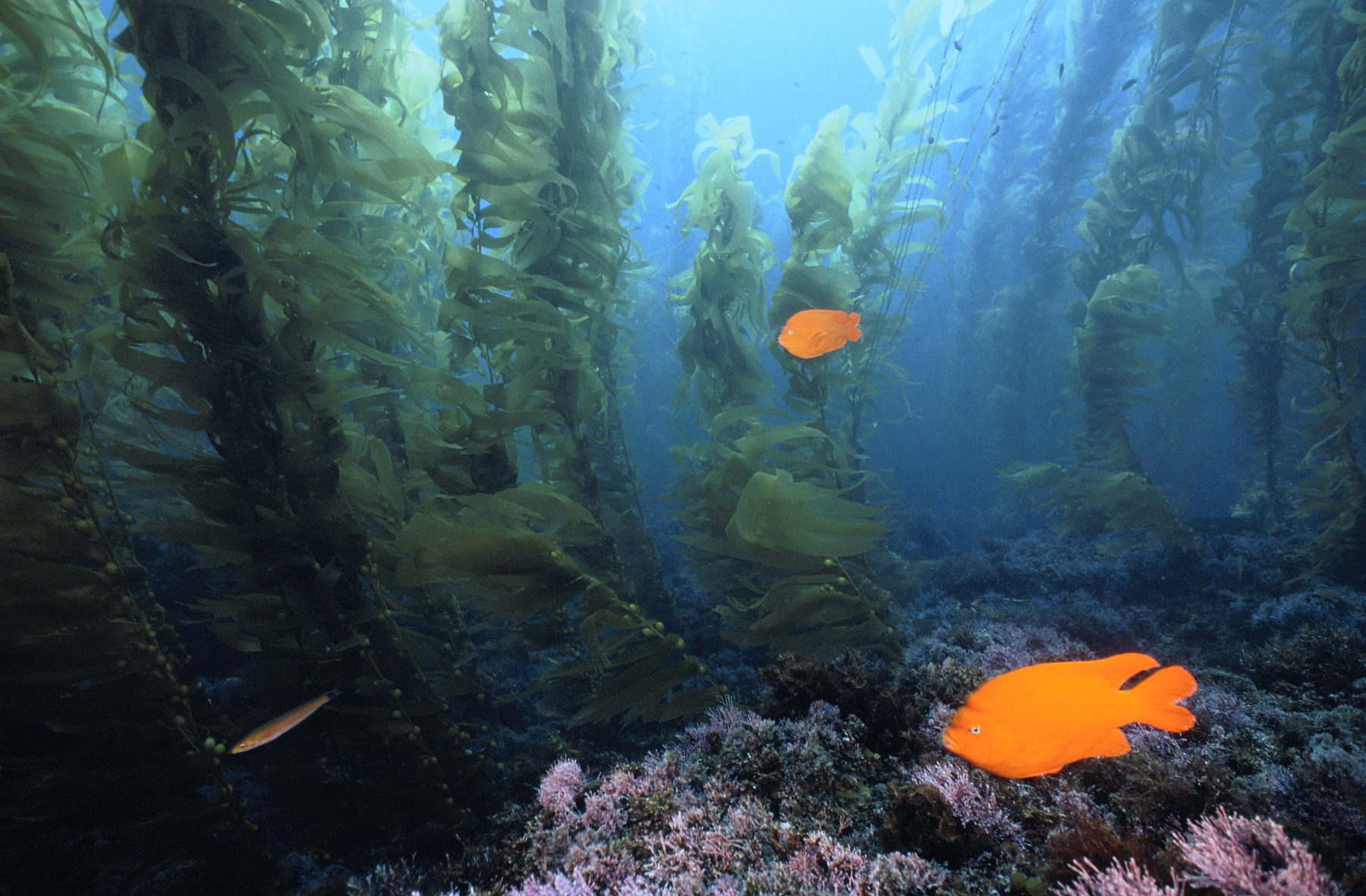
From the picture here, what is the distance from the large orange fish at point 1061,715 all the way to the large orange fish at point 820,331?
2426mm

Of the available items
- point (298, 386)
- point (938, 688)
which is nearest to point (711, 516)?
point (938, 688)

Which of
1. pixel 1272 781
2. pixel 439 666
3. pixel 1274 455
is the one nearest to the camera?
pixel 1272 781

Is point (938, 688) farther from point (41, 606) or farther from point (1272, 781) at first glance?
point (41, 606)

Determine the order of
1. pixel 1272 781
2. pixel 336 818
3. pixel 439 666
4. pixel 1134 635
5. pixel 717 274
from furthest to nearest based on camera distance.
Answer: pixel 717 274 → pixel 1134 635 → pixel 439 666 → pixel 336 818 → pixel 1272 781

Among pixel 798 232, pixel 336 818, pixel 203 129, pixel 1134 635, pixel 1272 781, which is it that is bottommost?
pixel 336 818

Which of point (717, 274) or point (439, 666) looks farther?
point (717, 274)

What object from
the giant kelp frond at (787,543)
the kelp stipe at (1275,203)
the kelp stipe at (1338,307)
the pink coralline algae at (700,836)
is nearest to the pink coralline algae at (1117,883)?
the pink coralline algae at (700,836)

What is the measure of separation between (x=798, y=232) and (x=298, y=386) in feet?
13.1

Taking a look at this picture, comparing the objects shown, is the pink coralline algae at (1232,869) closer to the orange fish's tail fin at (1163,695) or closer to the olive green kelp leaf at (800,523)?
the orange fish's tail fin at (1163,695)

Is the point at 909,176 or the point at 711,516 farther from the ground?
the point at 909,176

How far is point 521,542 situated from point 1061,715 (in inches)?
73.6

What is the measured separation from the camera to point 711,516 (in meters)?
3.04

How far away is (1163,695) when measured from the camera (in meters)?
1.21

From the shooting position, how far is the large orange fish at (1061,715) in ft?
3.85
